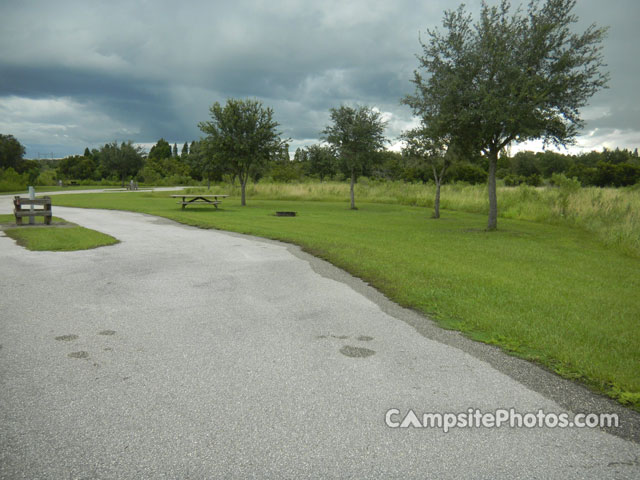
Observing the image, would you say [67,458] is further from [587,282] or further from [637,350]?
[587,282]

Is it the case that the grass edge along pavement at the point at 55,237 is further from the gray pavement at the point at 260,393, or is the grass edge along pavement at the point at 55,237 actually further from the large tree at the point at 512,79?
the large tree at the point at 512,79

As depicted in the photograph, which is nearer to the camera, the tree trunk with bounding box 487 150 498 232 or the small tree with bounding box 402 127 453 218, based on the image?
the tree trunk with bounding box 487 150 498 232

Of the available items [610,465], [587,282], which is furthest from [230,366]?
[587,282]

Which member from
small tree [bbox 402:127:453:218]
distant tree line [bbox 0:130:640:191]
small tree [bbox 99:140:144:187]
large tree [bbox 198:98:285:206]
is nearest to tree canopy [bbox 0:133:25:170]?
distant tree line [bbox 0:130:640:191]

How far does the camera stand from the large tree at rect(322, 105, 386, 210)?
86.9 ft

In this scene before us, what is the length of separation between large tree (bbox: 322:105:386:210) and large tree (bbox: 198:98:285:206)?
179 inches

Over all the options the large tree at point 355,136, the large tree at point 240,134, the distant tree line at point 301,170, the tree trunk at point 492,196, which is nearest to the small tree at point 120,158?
the distant tree line at point 301,170

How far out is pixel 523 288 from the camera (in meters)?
6.96

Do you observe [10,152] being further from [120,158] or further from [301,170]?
[301,170]

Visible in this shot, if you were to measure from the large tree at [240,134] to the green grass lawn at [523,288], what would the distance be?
15.1 meters

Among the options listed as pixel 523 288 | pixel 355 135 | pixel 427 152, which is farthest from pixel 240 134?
pixel 523 288

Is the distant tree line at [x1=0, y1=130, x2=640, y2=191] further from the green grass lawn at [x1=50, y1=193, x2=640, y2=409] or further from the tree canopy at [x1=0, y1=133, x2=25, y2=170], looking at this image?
the green grass lawn at [x1=50, y1=193, x2=640, y2=409]

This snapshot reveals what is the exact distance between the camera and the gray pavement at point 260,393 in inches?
102

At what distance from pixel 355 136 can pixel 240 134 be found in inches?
300
